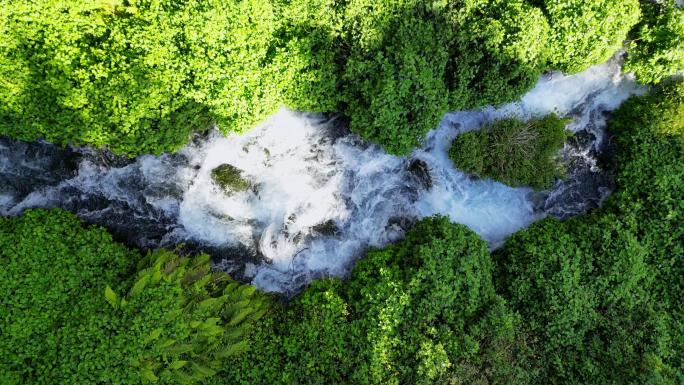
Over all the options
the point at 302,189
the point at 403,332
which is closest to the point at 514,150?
the point at 403,332

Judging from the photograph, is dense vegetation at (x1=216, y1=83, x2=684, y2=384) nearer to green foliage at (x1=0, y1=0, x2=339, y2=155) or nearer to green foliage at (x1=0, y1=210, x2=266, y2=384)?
green foliage at (x1=0, y1=210, x2=266, y2=384)

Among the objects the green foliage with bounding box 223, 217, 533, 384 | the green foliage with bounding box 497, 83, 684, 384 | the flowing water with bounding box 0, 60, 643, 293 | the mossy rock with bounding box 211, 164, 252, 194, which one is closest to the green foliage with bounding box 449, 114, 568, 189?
the flowing water with bounding box 0, 60, 643, 293

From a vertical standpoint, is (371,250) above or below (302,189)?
below

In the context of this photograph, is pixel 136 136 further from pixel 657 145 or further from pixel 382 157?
pixel 657 145

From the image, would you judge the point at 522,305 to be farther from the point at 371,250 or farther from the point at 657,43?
the point at 657,43

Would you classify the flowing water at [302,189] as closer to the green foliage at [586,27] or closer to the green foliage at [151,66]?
the green foliage at [151,66]
